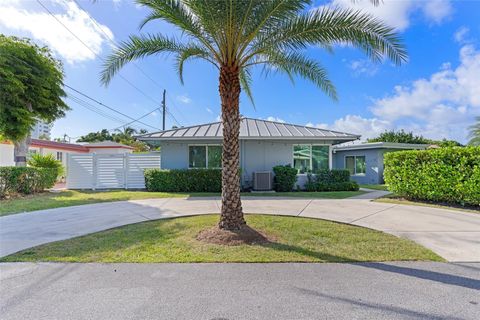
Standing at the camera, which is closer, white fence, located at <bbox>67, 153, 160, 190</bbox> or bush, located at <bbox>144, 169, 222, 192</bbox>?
bush, located at <bbox>144, 169, 222, 192</bbox>

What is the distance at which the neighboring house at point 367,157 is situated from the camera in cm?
1877

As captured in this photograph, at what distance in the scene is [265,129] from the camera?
1474 cm

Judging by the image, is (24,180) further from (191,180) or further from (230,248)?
(230,248)

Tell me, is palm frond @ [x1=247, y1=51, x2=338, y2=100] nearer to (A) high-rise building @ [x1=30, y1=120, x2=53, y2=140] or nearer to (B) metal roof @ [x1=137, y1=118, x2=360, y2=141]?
(B) metal roof @ [x1=137, y1=118, x2=360, y2=141]

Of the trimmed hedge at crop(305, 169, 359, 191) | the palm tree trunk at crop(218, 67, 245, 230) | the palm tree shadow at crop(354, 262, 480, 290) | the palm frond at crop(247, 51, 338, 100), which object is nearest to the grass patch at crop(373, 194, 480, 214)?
the trimmed hedge at crop(305, 169, 359, 191)

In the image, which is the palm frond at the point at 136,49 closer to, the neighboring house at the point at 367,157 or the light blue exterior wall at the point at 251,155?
the light blue exterior wall at the point at 251,155

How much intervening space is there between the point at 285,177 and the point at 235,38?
9.01m

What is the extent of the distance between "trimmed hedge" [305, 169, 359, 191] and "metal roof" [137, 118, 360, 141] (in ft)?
6.24

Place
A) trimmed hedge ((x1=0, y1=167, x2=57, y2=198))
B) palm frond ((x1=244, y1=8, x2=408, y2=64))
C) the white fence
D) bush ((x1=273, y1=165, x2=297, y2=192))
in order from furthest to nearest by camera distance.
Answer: the white fence < bush ((x1=273, y1=165, x2=297, y2=192)) < trimmed hedge ((x1=0, y1=167, x2=57, y2=198)) < palm frond ((x1=244, y1=8, x2=408, y2=64))

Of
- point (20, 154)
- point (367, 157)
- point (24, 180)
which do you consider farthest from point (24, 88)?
point (367, 157)

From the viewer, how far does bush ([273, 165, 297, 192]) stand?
44.0 feet

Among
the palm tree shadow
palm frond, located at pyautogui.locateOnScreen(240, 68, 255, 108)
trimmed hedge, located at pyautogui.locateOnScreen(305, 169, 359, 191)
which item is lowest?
the palm tree shadow

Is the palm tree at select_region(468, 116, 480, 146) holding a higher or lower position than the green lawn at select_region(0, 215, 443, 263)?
higher

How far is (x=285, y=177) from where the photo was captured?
1340 cm
